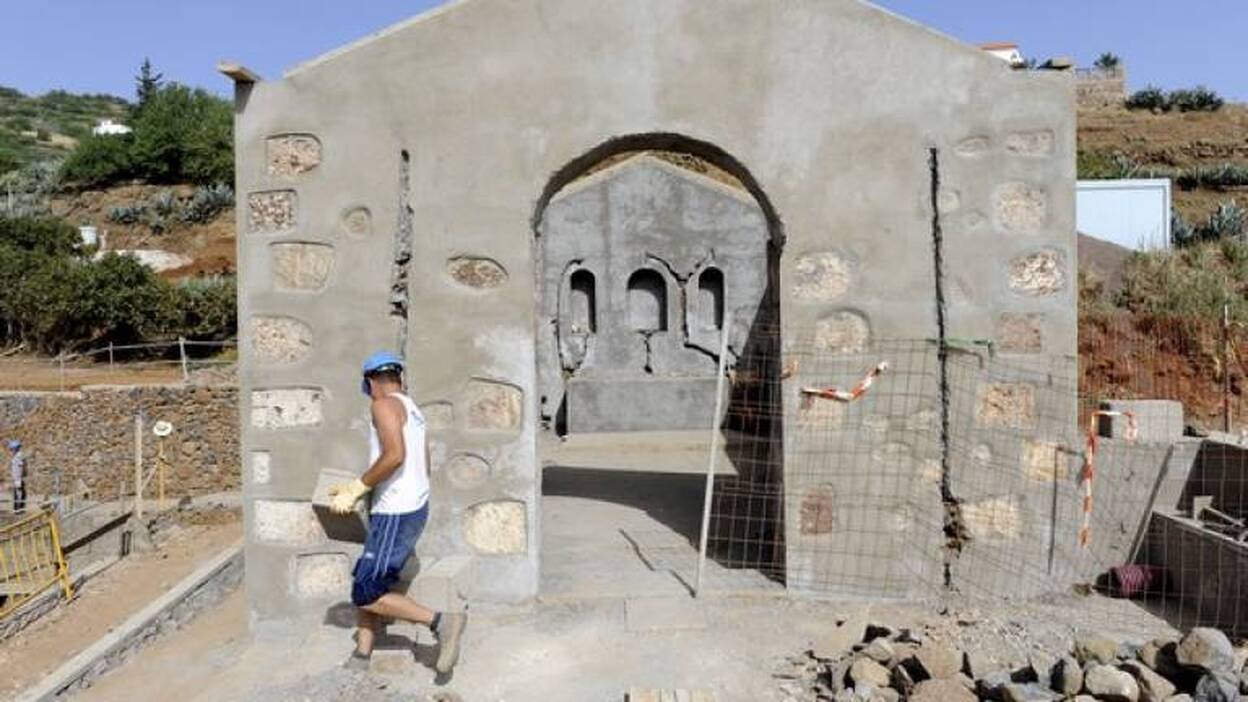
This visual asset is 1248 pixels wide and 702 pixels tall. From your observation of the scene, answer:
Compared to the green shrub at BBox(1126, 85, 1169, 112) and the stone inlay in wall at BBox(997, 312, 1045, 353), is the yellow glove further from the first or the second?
the green shrub at BBox(1126, 85, 1169, 112)

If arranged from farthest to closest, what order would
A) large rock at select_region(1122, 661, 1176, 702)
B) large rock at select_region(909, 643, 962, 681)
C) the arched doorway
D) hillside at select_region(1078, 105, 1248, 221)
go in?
1. hillside at select_region(1078, 105, 1248, 221)
2. the arched doorway
3. large rock at select_region(909, 643, 962, 681)
4. large rock at select_region(1122, 661, 1176, 702)

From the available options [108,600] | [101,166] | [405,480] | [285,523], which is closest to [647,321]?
[108,600]

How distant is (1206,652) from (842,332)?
263 centimetres

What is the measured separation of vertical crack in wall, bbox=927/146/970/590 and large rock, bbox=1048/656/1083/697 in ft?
5.45

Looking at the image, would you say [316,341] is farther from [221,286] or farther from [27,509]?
[221,286]

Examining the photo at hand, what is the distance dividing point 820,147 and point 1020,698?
10.9ft

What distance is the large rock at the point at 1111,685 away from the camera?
162 inches

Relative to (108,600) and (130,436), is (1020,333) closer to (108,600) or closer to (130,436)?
(108,600)

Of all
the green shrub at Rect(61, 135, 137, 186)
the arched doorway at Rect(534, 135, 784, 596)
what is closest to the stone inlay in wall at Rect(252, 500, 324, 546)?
the arched doorway at Rect(534, 135, 784, 596)

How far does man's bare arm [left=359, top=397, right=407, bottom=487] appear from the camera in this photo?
15.5 ft

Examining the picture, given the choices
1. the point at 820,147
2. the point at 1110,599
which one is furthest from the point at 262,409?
the point at 1110,599

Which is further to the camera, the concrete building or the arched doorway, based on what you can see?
the arched doorway

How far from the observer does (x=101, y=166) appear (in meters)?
→ 43.1

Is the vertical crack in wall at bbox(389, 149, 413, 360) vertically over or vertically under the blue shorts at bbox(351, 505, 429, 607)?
over
